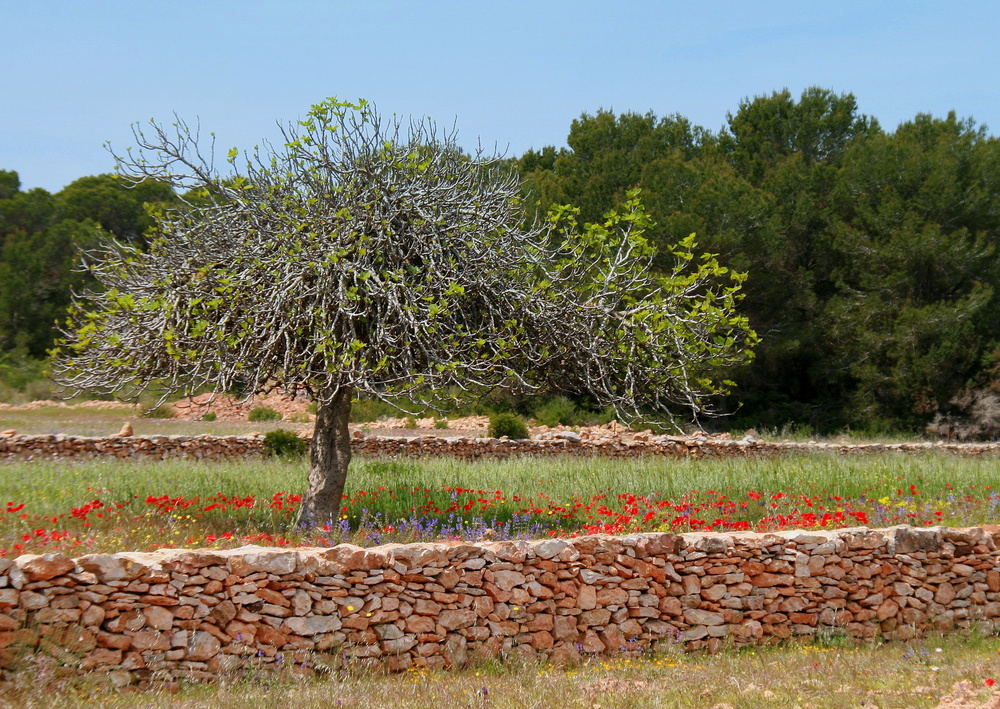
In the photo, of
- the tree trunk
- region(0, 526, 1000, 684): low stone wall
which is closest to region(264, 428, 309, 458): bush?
the tree trunk

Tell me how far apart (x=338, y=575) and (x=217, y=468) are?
7998 mm

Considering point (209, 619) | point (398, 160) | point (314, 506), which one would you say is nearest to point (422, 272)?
point (398, 160)

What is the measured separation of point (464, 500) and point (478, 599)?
3.64m

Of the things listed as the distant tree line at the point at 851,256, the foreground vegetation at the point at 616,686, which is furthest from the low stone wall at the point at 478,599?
the distant tree line at the point at 851,256

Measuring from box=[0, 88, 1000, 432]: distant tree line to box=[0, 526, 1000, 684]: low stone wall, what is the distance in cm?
1601

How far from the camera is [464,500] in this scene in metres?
10.2

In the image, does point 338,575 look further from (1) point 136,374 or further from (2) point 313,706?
(1) point 136,374

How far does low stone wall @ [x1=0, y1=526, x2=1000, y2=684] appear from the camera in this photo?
18.3 ft

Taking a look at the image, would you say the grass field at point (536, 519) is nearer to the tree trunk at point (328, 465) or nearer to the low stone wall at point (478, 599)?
the low stone wall at point (478, 599)

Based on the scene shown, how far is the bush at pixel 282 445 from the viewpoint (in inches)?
623

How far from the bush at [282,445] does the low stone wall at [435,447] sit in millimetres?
366

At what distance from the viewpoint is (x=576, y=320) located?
8984 millimetres

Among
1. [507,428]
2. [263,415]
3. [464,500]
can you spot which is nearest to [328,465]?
[464,500]

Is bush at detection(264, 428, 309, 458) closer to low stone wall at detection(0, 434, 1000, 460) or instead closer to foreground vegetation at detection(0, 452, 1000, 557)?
low stone wall at detection(0, 434, 1000, 460)
